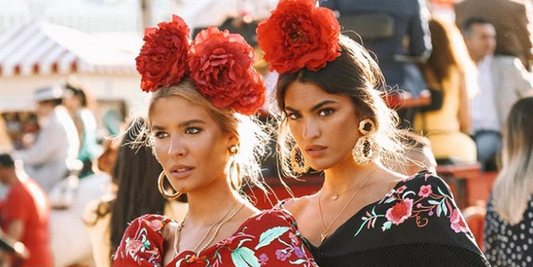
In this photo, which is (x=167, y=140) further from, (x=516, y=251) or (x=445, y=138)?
(x=445, y=138)

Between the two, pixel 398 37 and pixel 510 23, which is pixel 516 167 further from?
pixel 510 23

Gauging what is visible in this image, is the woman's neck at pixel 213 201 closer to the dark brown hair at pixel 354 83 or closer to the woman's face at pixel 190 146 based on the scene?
the woman's face at pixel 190 146

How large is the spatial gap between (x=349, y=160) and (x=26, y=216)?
4646mm

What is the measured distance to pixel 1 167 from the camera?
24.5 feet

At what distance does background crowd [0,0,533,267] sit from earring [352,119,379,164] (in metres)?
0.30

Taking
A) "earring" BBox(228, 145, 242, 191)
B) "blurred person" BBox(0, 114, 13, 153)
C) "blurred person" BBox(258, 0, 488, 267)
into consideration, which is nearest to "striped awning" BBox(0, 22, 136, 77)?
"blurred person" BBox(0, 114, 13, 153)

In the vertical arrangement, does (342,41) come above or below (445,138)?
above

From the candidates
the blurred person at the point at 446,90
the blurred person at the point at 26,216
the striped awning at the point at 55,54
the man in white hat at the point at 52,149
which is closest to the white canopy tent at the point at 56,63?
the striped awning at the point at 55,54

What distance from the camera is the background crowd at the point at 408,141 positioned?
409 centimetres

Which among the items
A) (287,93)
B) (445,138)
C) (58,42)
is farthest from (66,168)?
(287,93)

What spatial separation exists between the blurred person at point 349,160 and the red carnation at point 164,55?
0.86 ft

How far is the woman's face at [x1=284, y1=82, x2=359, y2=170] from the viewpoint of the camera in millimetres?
2979

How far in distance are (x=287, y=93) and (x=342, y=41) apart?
0.23 meters

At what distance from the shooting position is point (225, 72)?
2.88 m
